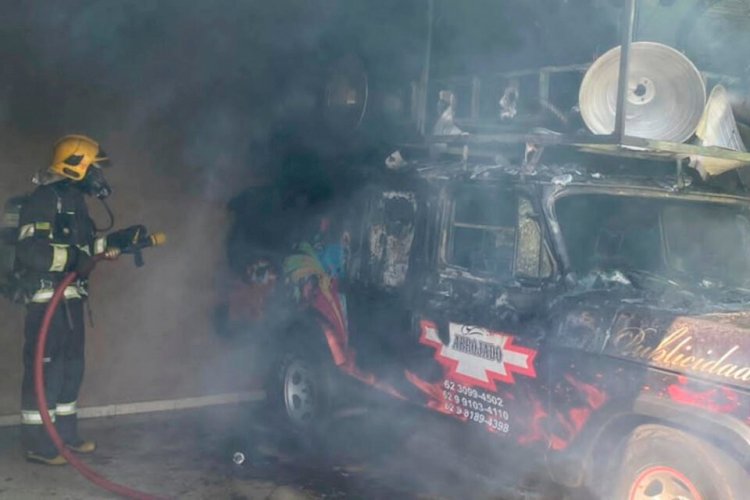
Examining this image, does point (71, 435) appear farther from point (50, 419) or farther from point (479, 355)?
point (479, 355)

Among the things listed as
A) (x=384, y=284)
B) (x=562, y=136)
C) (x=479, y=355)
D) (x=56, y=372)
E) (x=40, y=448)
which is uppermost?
(x=562, y=136)

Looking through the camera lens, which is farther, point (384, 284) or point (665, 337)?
point (384, 284)

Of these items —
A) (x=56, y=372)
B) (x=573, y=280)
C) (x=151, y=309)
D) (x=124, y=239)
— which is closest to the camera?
(x=573, y=280)

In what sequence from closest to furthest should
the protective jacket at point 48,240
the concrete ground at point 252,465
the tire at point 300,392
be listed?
1. the concrete ground at point 252,465
2. the protective jacket at point 48,240
3. the tire at point 300,392

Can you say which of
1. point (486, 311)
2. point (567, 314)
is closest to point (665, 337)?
point (567, 314)

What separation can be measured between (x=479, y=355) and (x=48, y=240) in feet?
9.83

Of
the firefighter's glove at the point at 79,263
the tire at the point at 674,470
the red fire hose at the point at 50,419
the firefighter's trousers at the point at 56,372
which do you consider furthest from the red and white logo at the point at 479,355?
the firefighter's trousers at the point at 56,372

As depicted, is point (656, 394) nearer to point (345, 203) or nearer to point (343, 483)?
point (343, 483)

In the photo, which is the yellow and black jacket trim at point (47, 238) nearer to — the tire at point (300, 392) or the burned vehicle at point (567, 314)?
the tire at point (300, 392)

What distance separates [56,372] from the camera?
552cm

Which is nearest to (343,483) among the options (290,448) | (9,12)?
(290,448)

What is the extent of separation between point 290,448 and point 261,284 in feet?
4.65

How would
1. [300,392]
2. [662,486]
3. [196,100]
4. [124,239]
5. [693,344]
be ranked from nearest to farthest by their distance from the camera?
[693,344]
[662,486]
[124,239]
[300,392]
[196,100]

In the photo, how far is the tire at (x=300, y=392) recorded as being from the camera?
5.98 m
